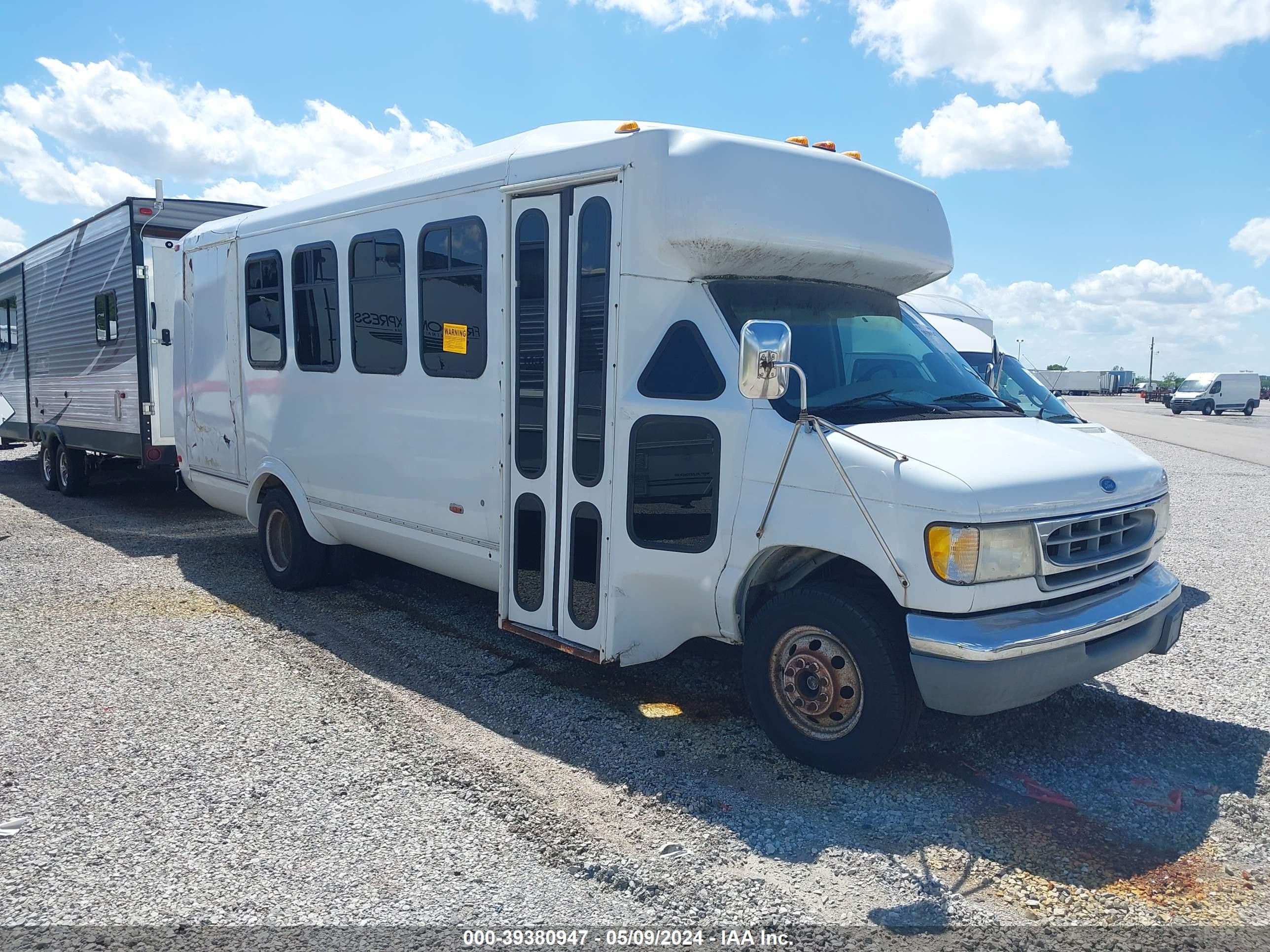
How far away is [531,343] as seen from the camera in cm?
527

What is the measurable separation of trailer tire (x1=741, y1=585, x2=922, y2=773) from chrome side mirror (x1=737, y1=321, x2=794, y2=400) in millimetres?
914

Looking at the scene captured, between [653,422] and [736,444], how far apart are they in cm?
46

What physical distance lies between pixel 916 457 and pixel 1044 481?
557mm

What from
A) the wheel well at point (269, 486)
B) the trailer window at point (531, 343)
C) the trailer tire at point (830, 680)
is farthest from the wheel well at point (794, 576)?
the wheel well at point (269, 486)

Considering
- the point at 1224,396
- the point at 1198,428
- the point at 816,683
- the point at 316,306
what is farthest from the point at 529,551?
the point at 1224,396

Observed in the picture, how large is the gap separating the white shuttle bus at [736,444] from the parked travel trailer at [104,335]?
456cm

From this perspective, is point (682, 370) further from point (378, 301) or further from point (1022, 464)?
point (378, 301)

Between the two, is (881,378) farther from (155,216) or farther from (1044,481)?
(155,216)

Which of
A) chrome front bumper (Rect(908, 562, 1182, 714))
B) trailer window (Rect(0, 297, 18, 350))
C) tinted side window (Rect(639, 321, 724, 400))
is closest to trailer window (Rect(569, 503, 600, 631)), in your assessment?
tinted side window (Rect(639, 321, 724, 400))

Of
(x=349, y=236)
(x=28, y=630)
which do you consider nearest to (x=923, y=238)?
(x=349, y=236)

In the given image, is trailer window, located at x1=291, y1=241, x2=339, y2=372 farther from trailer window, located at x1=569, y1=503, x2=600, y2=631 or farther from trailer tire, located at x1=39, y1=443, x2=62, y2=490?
trailer tire, located at x1=39, y1=443, x2=62, y2=490

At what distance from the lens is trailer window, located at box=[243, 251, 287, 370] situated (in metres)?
7.29

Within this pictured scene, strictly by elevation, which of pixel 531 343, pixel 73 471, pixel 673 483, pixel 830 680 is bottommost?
pixel 73 471

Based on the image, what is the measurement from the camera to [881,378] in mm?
4801
